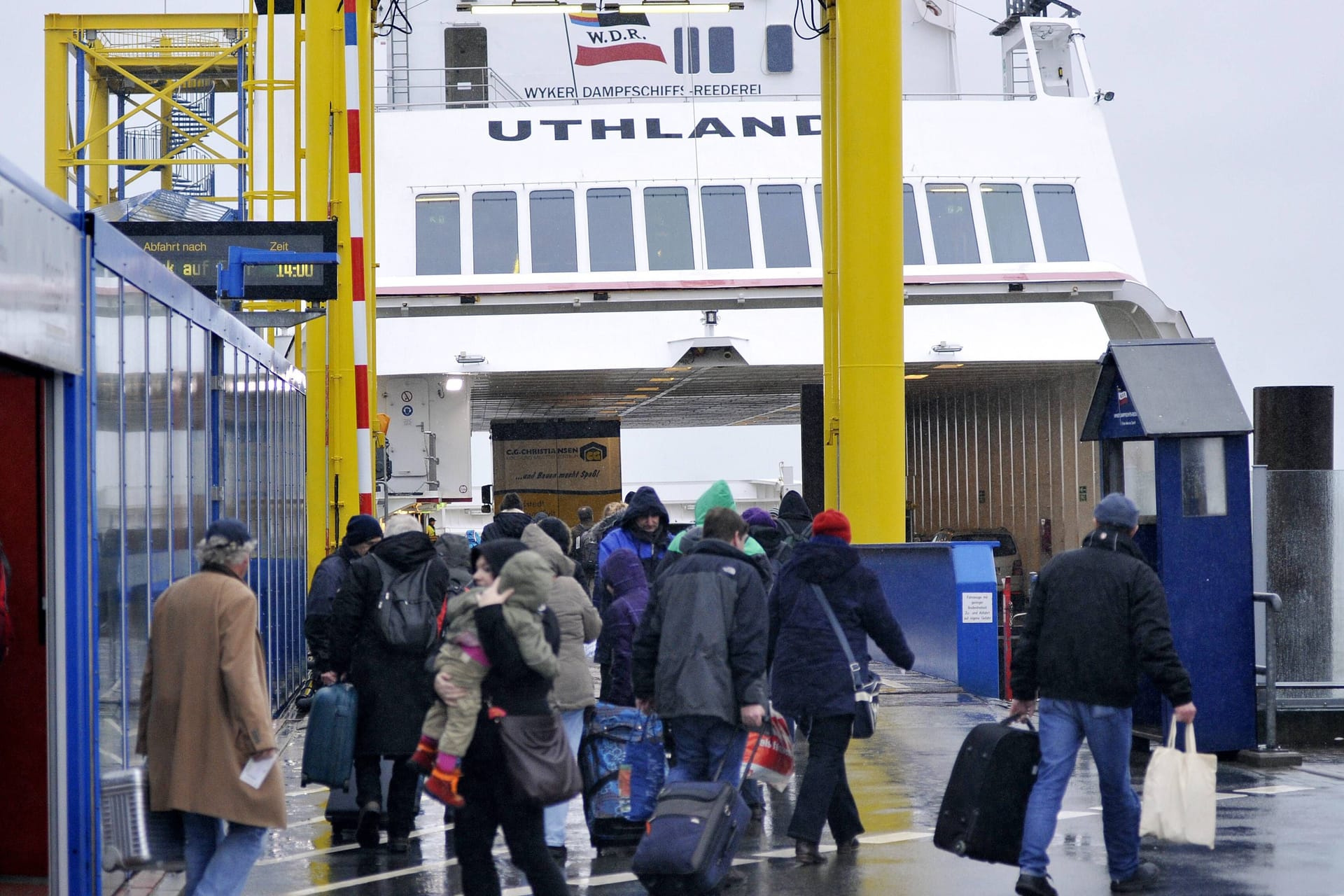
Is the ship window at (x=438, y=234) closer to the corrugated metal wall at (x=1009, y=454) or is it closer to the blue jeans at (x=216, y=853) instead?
the corrugated metal wall at (x=1009, y=454)

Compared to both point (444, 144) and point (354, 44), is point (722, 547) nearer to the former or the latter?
point (354, 44)

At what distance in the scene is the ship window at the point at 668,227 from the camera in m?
25.0

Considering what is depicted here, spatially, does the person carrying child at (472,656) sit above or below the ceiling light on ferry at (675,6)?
below

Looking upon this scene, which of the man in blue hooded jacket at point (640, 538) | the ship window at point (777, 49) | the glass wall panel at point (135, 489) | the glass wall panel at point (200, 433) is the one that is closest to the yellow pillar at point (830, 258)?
the man in blue hooded jacket at point (640, 538)

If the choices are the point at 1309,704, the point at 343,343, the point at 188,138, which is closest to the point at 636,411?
the point at 188,138

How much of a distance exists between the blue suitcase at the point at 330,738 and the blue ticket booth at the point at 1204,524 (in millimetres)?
4769

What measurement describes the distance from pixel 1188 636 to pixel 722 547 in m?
3.89

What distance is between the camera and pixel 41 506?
6.16 meters

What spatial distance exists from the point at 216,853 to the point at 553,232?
65.8ft

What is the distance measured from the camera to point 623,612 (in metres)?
7.97

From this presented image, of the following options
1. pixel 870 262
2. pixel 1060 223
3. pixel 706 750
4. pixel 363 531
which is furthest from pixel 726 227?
pixel 706 750

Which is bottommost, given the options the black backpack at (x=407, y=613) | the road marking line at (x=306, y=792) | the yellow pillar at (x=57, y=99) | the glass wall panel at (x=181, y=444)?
the road marking line at (x=306, y=792)

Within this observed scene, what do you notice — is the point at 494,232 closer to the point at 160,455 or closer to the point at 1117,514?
the point at 160,455

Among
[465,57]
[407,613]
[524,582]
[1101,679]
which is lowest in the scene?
[1101,679]
